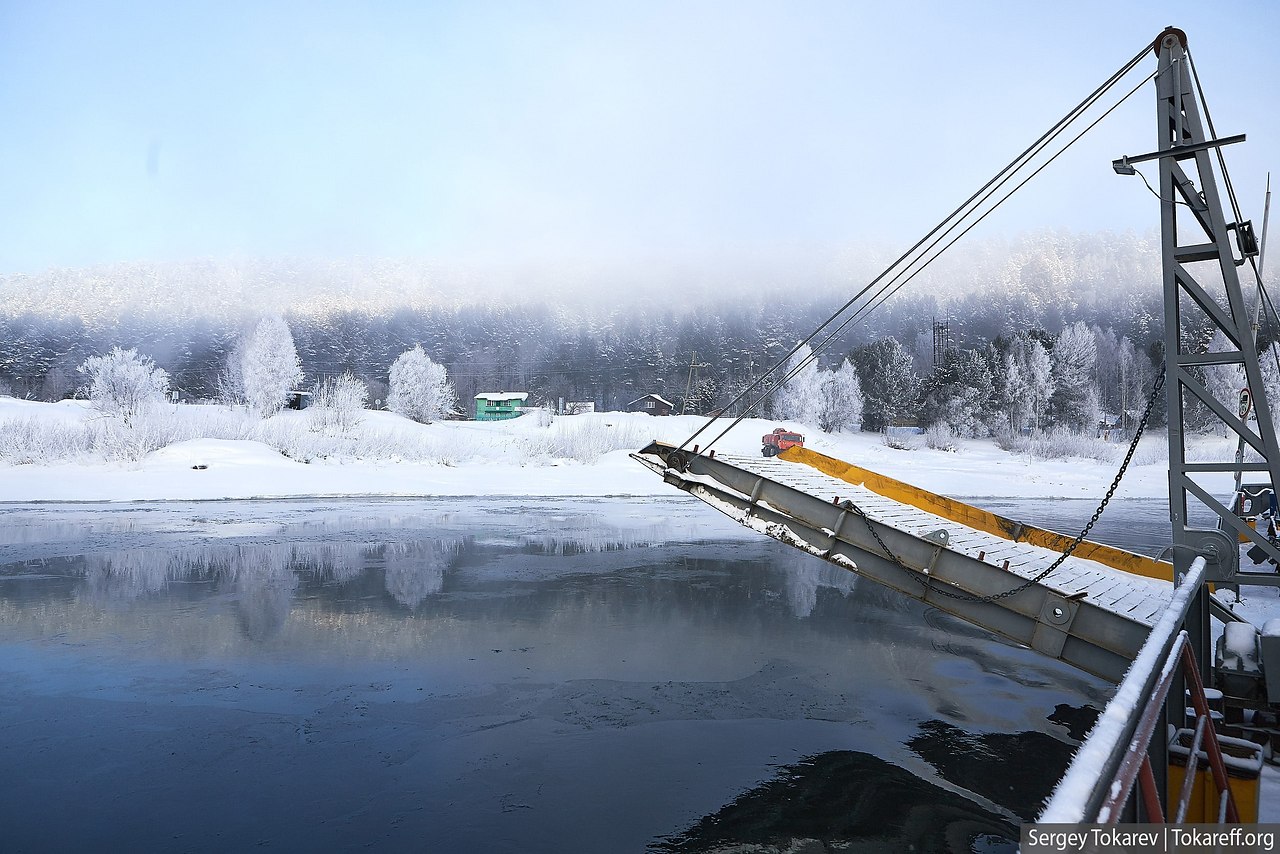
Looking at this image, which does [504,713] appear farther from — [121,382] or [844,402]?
[844,402]

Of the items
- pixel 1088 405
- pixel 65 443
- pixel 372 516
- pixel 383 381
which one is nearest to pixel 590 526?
pixel 372 516

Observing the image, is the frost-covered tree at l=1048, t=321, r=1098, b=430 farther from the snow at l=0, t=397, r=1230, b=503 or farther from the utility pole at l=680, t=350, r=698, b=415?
the utility pole at l=680, t=350, r=698, b=415

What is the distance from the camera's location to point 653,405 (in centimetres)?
9581

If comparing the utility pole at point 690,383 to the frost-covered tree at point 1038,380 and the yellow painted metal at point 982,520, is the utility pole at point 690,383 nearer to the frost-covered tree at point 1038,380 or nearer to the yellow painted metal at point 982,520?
the frost-covered tree at point 1038,380

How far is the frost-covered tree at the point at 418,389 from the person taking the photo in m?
84.2

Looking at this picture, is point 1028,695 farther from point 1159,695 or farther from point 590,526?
point 590,526

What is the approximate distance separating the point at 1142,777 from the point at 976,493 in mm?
34691

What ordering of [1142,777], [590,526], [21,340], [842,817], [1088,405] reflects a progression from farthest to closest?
[21,340]
[1088,405]
[590,526]
[842,817]
[1142,777]

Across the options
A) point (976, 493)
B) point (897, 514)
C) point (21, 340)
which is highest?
point (21, 340)

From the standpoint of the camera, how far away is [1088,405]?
73875 mm

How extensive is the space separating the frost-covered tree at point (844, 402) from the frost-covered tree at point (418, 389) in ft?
133

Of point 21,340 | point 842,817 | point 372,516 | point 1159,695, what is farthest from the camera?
point 21,340

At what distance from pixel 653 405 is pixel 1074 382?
4464cm

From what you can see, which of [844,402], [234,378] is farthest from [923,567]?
[234,378]
